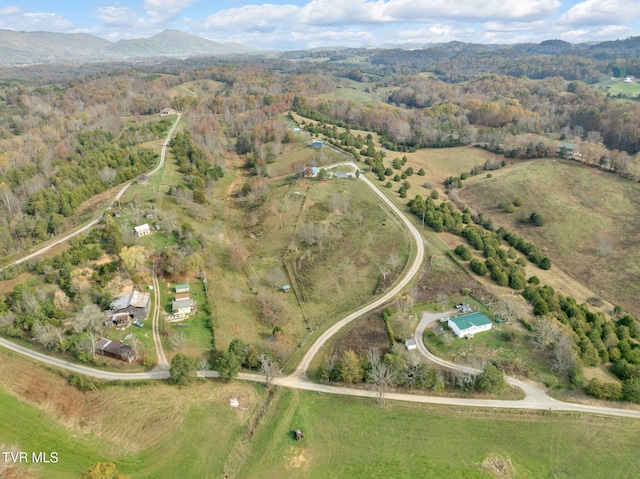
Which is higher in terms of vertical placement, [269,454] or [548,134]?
[548,134]

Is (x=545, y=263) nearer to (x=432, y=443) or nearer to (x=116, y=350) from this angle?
(x=432, y=443)

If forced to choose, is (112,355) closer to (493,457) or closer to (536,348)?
(493,457)

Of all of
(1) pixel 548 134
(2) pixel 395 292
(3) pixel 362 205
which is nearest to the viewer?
(2) pixel 395 292

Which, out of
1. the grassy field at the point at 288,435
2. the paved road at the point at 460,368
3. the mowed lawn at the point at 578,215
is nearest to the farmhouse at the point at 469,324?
the paved road at the point at 460,368

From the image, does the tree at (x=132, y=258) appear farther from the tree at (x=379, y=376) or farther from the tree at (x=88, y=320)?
the tree at (x=379, y=376)

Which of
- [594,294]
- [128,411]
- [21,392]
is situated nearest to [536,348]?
[594,294]

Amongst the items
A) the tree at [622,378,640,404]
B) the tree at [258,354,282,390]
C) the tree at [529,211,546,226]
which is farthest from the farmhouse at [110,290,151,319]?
the tree at [529,211,546,226]

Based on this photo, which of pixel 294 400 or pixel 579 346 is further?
pixel 579 346

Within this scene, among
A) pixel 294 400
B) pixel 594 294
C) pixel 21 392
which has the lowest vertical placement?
pixel 594 294

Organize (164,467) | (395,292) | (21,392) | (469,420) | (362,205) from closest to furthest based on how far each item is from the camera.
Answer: (164,467)
(469,420)
(21,392)
(395,292)
(362,205)
